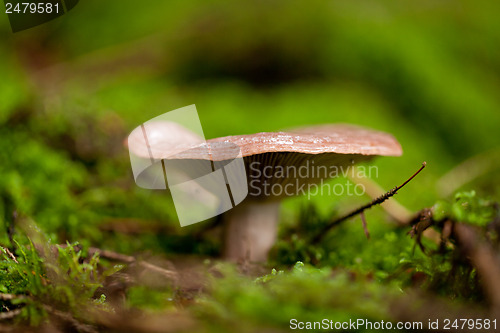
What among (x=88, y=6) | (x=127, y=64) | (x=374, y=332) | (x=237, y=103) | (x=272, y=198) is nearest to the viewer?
(x=374, y=332)

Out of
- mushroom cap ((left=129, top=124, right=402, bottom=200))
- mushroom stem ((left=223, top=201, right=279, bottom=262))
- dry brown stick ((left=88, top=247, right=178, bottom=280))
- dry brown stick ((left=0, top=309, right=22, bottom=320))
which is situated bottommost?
mushroom stem ((left=223, top=201, right=279, bottom=262))

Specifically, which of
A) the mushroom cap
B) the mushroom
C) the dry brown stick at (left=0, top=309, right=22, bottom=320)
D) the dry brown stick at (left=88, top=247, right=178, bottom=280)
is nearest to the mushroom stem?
the mushroom

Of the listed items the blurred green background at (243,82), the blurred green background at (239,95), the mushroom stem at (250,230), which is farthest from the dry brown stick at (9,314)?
the blurred green background at (243,82)

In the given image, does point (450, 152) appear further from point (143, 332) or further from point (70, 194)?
point (143, 332)

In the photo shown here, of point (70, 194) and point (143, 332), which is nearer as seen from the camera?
point (143, 332)

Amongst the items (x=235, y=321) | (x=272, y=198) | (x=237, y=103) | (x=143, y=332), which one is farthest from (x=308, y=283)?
(x=237, y=103)

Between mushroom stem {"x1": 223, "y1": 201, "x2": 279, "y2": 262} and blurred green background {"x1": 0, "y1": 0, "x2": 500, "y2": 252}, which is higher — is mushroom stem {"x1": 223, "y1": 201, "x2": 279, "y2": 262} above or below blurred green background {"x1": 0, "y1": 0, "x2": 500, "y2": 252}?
below

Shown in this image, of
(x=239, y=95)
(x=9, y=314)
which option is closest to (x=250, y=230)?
(x=9, y=314)

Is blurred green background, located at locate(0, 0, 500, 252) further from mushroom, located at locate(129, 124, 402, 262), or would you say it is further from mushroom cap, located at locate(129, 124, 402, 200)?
mushroom cap, located at locate(129, 124, 402, 200)
